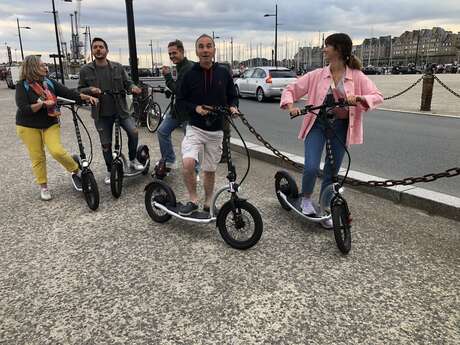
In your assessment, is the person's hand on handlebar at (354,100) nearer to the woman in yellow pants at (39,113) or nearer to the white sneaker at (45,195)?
the woman in yellow pants at (39,113)

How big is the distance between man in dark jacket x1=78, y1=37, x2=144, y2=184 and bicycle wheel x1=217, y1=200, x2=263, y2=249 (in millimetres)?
2543

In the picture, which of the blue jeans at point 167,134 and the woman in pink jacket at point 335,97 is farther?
the blue jeans at point 167,134

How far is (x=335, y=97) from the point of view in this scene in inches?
148

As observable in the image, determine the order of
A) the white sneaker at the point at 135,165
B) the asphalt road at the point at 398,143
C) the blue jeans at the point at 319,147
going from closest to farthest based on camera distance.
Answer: the blue jeans at the point at 319,147 < the white sneaker at the point at 135,165 < the asphalt road at the point at 398,143

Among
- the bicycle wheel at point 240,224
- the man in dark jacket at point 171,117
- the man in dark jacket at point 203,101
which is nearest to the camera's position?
the bicycle wheel at point 240,224

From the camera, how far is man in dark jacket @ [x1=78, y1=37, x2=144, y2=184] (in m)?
5.32

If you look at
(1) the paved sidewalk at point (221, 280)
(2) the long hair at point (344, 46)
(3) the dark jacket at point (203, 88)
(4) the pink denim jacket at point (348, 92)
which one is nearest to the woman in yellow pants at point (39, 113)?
(1) the paved sidewalk at point (221, 280)

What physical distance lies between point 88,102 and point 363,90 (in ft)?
10.3

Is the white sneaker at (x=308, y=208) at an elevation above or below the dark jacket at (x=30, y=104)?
below

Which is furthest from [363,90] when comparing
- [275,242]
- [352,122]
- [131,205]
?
[131,205]

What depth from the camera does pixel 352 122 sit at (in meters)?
3.81

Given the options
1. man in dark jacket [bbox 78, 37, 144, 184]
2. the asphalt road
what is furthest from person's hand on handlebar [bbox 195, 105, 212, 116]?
the asphalt road

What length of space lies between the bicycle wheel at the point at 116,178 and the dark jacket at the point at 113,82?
79 cm

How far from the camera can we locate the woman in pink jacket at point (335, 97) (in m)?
3.60
